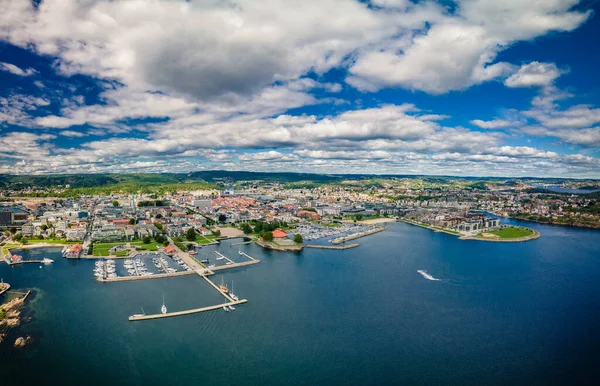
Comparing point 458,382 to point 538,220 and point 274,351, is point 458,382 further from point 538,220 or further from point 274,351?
point 538,220

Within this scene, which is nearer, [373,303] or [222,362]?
[222,362]

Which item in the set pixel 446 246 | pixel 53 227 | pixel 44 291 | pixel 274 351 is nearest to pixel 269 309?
pixel 274 351

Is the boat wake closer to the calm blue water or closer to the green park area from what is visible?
the calm blue water

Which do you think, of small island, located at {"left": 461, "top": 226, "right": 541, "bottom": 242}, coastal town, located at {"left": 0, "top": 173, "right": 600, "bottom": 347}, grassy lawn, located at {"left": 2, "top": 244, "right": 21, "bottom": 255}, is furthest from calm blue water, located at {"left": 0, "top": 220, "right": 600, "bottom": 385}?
small island, located at {"left": 461, "top": 226, "right": 541, "bottom": 242}

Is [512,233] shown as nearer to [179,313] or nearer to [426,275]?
[426,275]

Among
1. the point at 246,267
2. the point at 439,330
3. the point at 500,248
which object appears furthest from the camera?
the point at 500,248

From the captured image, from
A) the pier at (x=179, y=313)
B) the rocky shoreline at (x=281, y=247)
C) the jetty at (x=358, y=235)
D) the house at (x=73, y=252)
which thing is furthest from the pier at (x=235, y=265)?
the house at (x=73, y=252)
